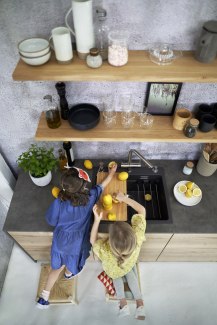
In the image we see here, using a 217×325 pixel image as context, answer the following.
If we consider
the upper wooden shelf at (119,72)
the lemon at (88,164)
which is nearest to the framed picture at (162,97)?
the upper wooden shelf at (119,72)

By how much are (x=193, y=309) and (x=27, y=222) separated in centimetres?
167

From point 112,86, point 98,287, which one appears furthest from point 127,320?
point 112,86

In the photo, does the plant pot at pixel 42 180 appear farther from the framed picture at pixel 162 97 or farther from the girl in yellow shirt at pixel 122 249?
the framed picture at pixel 162 97

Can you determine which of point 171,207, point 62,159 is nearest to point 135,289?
point 171,207

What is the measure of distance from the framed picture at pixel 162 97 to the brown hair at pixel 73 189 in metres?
0.73

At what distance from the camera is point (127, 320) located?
2.07 m

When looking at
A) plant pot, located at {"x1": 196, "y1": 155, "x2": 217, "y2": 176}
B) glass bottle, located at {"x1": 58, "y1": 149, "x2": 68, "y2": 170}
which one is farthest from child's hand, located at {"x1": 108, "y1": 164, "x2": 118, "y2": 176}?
plant pot, located at {"x1": 196, "y1": 155, "x2": 217, "y2": 176}

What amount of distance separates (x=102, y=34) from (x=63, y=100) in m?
0.48

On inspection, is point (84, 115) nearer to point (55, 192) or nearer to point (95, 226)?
point (55, 192)

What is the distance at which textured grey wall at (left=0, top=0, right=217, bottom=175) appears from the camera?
4.03 ft

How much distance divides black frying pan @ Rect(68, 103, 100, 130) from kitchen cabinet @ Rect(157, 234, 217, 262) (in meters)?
1.06

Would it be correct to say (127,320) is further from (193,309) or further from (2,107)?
(2,107)

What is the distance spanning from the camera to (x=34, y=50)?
1231mm

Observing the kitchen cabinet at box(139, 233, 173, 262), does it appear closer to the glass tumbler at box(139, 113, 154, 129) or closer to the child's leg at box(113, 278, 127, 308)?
the child's leg at box(113, 278, 127, 308)
